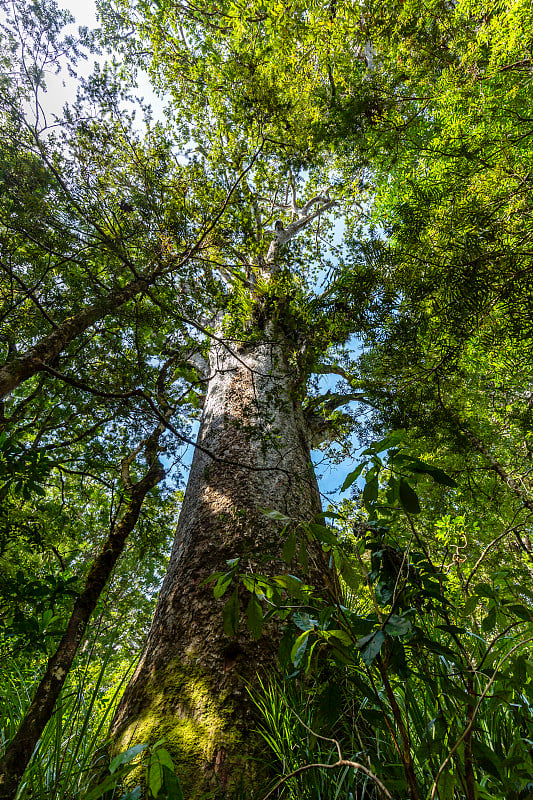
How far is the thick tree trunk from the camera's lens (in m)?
1.31

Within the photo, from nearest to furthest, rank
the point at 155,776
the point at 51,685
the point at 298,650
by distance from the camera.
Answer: the point at 155,776
the point at 298,650
the point at 51,685

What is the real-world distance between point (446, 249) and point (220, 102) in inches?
154

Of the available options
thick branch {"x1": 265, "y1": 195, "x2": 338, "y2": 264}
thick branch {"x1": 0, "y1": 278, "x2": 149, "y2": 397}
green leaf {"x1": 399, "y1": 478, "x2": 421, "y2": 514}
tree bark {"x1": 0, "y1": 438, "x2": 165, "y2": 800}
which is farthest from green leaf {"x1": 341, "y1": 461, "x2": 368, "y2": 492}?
thick branch {"x1": 265, "y1": 195, "x2": 338, "y2": 264}

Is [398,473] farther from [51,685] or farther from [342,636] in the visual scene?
[51,685]

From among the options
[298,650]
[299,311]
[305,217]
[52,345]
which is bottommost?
[298,650]

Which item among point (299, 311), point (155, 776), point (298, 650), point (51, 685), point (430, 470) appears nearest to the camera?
point (155, 776)

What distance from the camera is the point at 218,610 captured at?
1.81 meters

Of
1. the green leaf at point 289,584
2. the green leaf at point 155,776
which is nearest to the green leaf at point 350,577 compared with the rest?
the green leaf at point 289,584

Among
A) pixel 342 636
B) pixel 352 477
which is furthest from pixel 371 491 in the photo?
pixel 342 636

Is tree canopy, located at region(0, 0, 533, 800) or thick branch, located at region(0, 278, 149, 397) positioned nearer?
tree canopy, located at region(0, 0, 533, 800)

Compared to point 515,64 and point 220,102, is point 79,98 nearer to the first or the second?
point 220,102

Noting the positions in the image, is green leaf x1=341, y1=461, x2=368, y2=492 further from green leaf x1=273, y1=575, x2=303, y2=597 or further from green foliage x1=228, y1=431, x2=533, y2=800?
green leaf x1=273, y1=575, x2=303, y2=597

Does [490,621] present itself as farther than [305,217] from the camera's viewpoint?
No

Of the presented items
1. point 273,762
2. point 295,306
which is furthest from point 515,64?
point 273,762
